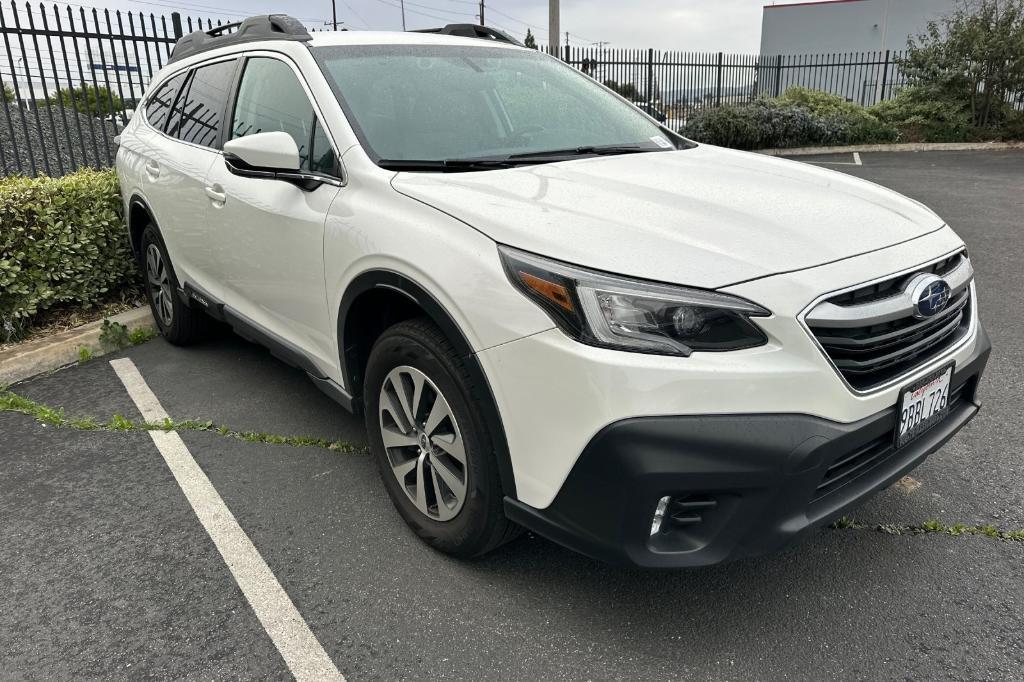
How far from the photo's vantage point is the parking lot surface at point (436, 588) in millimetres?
2207

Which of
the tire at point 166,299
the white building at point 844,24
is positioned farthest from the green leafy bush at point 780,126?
the white building at point 844,24

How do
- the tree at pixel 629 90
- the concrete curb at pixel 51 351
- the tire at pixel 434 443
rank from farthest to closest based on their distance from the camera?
the tree at pixel 629 90
the concrete curb at pixel 51 351
the tire at pixel 434 443

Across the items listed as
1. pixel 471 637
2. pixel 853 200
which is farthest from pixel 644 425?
pixel 853 200

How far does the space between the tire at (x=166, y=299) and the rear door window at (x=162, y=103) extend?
66 centimetres

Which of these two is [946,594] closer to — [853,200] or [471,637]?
[853,200]

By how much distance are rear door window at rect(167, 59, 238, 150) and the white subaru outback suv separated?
0.49 metres

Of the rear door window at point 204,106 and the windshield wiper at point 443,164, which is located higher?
the rear door window at point 204,106

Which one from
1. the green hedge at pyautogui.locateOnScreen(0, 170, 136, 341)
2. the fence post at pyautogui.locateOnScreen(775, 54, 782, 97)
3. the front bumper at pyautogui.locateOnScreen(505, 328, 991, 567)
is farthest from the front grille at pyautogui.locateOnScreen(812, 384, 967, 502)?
the fence post at pyautogui.locateOnScreen(775, 54, 782, 97)

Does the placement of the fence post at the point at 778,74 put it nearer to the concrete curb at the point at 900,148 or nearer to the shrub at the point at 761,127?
the shrub at the point at 761,127

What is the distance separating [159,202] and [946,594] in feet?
14.2

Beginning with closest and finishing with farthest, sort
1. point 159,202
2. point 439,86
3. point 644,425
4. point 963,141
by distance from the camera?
point 644,425 < point 439,86 < point 159,202 < point 963,141

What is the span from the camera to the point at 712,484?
6.22 ft

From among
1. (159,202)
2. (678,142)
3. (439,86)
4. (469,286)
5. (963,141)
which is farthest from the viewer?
(963,141)

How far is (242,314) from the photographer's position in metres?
3.69
